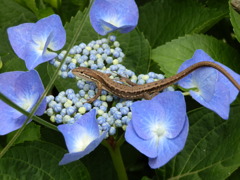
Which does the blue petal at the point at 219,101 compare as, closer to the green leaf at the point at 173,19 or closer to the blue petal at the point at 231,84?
the blue petal at the point at 231,84

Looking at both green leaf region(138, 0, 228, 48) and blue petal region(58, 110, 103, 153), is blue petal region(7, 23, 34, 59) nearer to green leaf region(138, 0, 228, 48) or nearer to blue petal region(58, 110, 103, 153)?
blue petal region(58, 110, 103, 153)

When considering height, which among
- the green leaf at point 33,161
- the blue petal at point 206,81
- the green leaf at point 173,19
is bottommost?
the green leaf at point 33,161

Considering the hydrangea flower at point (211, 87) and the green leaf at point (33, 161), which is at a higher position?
the hydrangea flower at point (211, 87)

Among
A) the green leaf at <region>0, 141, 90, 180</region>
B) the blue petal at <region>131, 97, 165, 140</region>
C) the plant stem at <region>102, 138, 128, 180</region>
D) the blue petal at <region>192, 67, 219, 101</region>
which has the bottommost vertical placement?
the green leaf at <region>0, 141, 90, 180</region>

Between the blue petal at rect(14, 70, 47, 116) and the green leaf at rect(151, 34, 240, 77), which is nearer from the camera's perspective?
the blue petal at rect(14, 70, 47, 116)

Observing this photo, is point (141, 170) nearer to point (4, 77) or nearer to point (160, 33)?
point (160, 33)

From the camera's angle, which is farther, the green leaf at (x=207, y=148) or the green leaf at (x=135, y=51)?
the green leaf at (x=135, y=51)

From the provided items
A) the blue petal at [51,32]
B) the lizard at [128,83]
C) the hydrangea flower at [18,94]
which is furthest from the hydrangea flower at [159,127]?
the blue petal at [51,32]

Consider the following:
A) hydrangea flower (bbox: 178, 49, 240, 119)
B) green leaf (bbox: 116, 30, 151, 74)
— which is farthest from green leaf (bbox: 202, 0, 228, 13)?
hydrangea flower (bbox: 178, 49, 240, 119)
